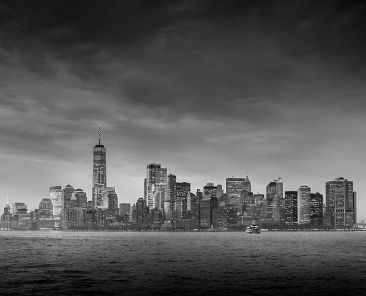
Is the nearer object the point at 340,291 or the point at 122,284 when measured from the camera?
the point at 340,291

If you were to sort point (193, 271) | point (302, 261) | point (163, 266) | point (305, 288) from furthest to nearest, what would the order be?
point (302, 261)
point (163, 266)
point (193, 271)
point (305, 288)

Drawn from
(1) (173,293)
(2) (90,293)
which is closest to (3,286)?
(2) (90,293)

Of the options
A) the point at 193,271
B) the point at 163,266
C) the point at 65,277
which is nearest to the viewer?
the point at 65,277

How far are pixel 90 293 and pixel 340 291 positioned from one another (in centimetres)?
3648

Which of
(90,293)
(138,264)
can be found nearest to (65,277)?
(90,293)

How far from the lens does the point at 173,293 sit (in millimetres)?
83688

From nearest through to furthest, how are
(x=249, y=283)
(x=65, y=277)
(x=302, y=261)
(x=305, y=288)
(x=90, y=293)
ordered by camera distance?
(x=90, y=293) → (x=305, y=288) → (x=249, y=283) → (x=65, y=277) → (x=302, y=261)

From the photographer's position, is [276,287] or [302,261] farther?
[302,261]

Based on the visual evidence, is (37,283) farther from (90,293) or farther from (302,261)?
(302,261)

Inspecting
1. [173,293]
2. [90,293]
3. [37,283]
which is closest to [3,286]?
[37,283]

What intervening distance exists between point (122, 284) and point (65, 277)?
1604cm

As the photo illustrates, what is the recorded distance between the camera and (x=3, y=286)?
294 ft

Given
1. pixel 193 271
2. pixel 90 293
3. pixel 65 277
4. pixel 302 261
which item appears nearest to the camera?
pixel 90 293

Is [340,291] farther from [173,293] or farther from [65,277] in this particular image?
[65,277]
